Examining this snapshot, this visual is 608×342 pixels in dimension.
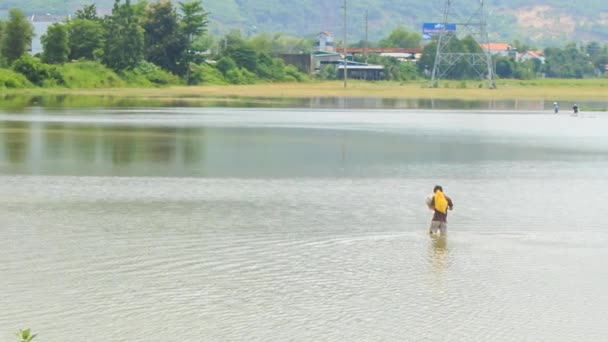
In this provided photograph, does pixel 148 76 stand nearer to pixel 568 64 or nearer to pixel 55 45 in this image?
pixel 55 45

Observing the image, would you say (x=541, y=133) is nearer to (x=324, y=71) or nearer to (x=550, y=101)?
(x=550, y=101)

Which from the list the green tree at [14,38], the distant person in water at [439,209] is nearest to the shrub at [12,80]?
the green tree at [14,38]

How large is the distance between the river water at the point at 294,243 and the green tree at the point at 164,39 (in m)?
72.0

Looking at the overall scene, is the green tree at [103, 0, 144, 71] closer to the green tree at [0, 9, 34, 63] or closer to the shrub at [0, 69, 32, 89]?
the green tree at [0, 9, 34, 63]

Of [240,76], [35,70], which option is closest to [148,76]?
[240,76]

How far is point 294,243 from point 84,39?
8453cm

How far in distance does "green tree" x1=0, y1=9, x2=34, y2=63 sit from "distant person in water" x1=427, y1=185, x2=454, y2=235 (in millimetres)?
74168

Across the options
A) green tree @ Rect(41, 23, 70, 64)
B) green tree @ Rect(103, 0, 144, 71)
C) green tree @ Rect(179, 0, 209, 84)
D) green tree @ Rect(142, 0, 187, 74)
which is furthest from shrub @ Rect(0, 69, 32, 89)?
green tree @ Rect(179, 0, 209, 84)

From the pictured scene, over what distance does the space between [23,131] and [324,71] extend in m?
102

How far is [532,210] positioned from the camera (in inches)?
946

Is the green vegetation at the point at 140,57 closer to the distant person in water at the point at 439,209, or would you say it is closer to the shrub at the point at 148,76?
the shrub at the point at 148,76

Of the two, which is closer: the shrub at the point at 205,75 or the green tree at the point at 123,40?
the green tree at the point at 123,40

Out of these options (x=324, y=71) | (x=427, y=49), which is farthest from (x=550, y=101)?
(x=427, y=49)

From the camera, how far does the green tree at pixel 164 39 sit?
11062cm
